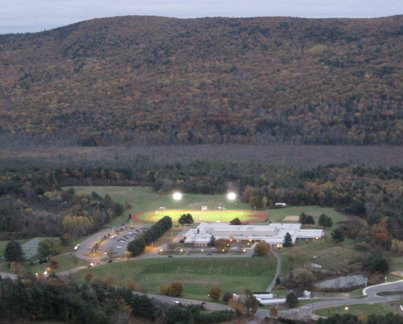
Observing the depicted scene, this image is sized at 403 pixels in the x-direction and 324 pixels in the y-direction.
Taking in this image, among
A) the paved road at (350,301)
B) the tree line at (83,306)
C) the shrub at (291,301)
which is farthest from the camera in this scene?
the shrub at (291,301)

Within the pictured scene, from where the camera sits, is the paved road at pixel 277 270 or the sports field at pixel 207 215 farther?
the sports field at pixel 207 215

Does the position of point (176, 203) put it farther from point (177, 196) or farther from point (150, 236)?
point (150, 236)

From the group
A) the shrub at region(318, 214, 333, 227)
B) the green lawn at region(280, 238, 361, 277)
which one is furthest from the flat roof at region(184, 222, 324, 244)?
the green lawn at region(280, 238, 361, 277)

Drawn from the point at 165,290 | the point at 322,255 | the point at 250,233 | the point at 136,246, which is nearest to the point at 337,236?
the point at 322,255

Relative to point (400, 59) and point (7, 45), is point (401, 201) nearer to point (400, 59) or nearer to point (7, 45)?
point (400, 59)

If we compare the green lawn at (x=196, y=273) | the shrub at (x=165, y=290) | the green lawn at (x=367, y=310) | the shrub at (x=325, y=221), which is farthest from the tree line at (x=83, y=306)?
the shrub at (x=325, y=221)

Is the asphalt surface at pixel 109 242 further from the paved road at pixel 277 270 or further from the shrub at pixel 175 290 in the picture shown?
the shrub at pixel 175 290
